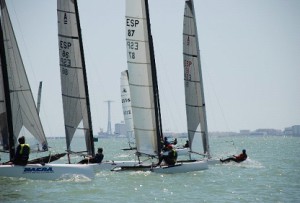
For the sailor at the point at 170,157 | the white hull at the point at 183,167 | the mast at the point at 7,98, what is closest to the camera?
the mast at the point at 7,98

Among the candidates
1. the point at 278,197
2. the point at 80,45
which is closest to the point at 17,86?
the point at 80,45

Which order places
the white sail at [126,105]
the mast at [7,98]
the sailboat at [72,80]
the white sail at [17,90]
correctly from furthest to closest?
the white sail at [126,105]
the sailboat at [72,80]
the white sail at [17,90]
the mast at [7,98]

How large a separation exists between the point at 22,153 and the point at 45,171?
3.48ft

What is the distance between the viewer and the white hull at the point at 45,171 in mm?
21594

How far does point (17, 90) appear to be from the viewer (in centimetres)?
2428

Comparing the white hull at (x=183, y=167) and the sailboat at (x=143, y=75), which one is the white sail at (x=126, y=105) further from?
the white hull at (x=183, y=167)

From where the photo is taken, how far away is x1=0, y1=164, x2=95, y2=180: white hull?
2159cm

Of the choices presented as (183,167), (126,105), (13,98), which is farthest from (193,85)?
(126,105)

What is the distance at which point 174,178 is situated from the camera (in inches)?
950

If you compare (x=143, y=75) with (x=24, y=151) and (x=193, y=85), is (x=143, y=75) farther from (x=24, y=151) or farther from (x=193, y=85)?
(x=24, y=151)

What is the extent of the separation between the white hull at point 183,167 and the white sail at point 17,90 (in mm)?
4936

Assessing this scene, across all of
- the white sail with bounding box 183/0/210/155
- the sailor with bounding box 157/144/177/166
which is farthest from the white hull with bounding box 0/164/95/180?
the white sail with bounding box 183/0/210/155

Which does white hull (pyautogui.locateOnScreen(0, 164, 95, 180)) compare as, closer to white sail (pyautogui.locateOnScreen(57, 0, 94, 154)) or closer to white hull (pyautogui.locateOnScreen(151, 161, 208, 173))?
white hull (pyautogui.locateOnScreen(151, 161, 208, 173))

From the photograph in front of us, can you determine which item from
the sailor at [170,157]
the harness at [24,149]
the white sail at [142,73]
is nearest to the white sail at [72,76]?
the white sail at [142,73]
